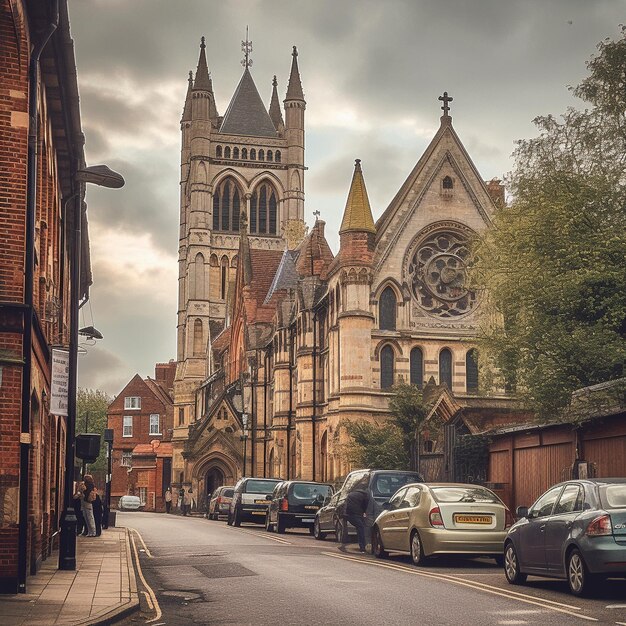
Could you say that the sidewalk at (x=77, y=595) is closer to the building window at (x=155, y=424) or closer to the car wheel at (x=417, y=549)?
the car wheel at (x=417, y=549)

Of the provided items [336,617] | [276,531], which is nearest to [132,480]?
[276,531]

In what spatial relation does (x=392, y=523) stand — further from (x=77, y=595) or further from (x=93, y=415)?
(x=93, y=415)

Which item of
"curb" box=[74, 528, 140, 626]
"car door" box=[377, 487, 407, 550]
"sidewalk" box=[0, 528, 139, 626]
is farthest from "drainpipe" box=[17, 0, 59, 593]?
"car door" box=[377, 487, 407, 550]

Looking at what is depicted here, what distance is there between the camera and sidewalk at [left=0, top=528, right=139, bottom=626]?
1119 cm

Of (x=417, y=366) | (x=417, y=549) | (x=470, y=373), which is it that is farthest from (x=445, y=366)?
(x=417, y=549)

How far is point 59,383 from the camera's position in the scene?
54.0 ft

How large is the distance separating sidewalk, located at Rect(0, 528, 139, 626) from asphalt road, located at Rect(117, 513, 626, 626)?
0.31m

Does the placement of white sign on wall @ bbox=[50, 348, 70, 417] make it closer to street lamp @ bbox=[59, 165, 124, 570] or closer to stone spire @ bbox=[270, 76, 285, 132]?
street lamp @ bbox=[59, 165, 124, 570]

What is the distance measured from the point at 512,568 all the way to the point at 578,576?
6.63 ft

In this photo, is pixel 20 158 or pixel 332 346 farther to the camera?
pixel 332 346

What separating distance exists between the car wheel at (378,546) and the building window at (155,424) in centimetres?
8377

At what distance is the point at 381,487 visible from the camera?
24375 millimetres

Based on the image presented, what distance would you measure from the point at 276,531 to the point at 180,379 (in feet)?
239

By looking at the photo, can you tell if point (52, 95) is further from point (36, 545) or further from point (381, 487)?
point (381, 487)
